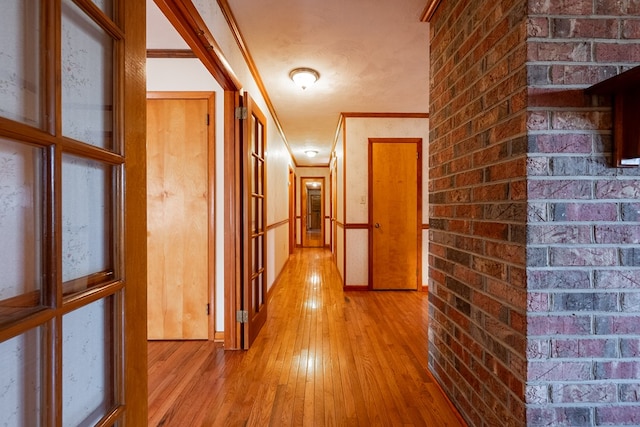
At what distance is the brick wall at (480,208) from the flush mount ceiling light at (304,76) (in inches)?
47.7

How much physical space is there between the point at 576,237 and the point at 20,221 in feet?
4.93

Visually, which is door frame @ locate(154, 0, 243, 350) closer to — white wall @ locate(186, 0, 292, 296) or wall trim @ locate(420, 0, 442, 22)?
white wall @ locate(186, 0, 292, 296)

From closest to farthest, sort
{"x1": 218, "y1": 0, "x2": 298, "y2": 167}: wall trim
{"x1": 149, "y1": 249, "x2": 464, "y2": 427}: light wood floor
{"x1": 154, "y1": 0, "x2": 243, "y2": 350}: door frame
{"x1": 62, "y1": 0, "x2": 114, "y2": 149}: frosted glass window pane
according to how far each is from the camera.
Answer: {"x1": 62, "y1": 0, "x2": 114, "y2": 149}: frosted glass window pane → {"x1": 149, "y1": 249, "x2": 464, "y2": 427}: light wood floor → {"x1": 218, "y1": 0, "x2": 298, "y2": 167}: wall trim → {"x1": 154, "y1": 0, "x2": 243, "y2": 350}: door frame

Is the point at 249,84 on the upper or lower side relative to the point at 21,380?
upper

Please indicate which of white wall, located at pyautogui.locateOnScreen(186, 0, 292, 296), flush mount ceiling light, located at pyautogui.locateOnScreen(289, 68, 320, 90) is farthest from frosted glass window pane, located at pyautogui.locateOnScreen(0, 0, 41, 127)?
flush mount ceiling light, located at pyautogui.locateOnScreen(289, 68, 320, 90)

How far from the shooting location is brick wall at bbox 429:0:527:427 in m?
1.07

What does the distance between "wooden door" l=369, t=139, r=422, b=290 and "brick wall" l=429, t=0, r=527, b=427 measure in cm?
218

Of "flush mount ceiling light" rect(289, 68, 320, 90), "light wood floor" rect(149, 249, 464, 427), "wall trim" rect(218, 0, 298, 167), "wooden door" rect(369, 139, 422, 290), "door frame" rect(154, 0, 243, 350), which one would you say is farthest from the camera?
"wooden door" rect(369, 139, 422, 290)

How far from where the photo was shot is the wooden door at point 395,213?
4.02m

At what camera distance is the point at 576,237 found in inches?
40.2

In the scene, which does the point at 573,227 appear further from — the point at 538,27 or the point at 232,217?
the point at 232,217

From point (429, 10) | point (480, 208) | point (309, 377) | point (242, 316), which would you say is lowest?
point (309, 377)

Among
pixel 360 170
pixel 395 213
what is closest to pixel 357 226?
pixel 395 213

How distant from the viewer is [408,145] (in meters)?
Answer: 4.05
